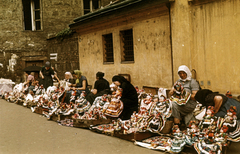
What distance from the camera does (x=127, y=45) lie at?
11.7 m

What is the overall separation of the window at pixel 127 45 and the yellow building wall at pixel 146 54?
0.18 meters

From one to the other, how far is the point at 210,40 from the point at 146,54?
3.01m

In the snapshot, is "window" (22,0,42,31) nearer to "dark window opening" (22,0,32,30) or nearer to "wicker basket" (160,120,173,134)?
"dark window opening" (22,0,32,30)

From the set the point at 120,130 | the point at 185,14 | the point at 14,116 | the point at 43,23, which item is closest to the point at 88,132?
the point at 120,130

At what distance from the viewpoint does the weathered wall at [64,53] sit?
1527 centimetres

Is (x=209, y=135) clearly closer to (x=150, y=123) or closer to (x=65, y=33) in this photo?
(x=150, y=123)

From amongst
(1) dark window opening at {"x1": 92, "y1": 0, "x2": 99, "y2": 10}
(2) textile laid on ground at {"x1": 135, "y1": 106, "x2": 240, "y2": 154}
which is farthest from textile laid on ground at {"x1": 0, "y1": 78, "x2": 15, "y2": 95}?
(2) textile laid on ground at {"x1": 135, "y1": 106, "x2": 240, "y2": 154}

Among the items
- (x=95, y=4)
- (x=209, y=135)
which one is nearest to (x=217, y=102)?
(x=209, y=135)

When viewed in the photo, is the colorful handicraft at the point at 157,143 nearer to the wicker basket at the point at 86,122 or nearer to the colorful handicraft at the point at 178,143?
the colorful handicraft at the point at 178,143

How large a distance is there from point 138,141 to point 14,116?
5.64 m

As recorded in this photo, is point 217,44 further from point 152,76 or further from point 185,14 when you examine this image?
point 152,76

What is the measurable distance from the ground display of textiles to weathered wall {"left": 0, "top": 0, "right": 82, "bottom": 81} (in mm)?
11428

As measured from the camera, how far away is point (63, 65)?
16.4 m

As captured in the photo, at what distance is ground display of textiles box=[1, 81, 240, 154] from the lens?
4.85 metres
